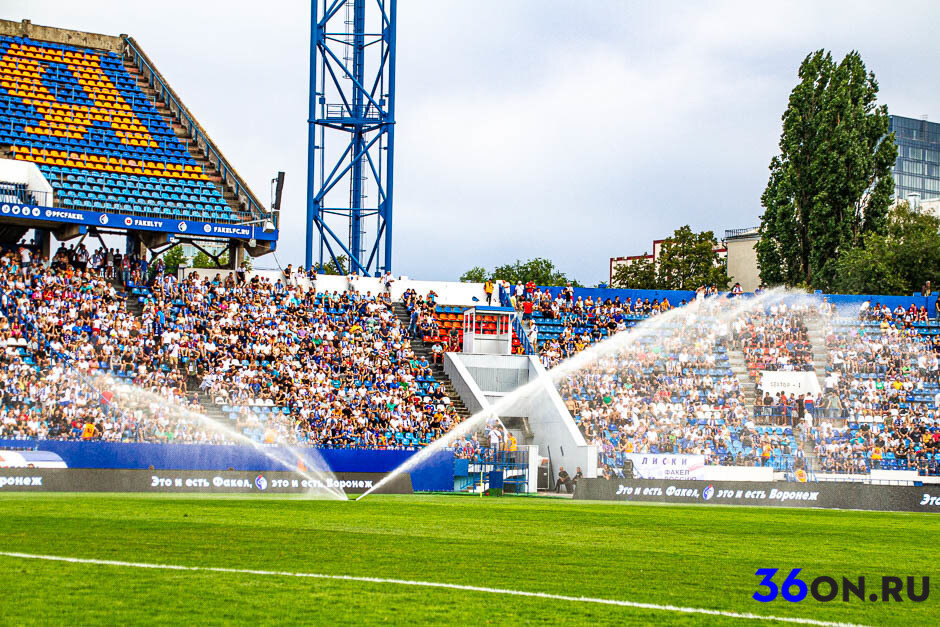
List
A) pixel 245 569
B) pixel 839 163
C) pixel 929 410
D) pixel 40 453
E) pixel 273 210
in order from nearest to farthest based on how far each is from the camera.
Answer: pixel 245 569, pixel 40 453, pixel 929 410, pixel 273 210, pixel 839 163

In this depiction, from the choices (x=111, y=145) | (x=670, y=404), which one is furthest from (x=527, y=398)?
(x=111, y=145)

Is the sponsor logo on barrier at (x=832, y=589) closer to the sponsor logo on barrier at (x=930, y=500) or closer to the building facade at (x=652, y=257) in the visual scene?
the sponsor logo on barrier at (x=930, y=500)

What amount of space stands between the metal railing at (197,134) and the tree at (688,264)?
48460 mm

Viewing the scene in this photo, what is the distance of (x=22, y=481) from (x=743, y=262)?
90819 millimetres

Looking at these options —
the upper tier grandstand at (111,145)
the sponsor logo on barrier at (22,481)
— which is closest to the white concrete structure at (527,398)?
the upper tier grandstand at (111,145)

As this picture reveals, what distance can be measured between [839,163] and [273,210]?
37.3m

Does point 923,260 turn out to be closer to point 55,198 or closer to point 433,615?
point 55,198

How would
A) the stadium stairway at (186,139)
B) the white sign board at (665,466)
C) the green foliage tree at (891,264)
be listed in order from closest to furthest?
the white sign board at (665,466) < the stadium stairway at (186,139) < the green foliage tree at (891,264)

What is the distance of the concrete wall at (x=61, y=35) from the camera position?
5581 cm

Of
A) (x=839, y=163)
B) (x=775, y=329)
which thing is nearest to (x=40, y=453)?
(x=775, y=329)

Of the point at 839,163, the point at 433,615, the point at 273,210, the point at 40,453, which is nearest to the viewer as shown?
the point at 433,615

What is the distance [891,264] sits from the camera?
234 ft

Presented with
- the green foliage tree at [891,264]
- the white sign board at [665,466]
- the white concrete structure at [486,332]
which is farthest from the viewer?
the green foliage tree at [891,264]

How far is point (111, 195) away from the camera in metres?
49.1
